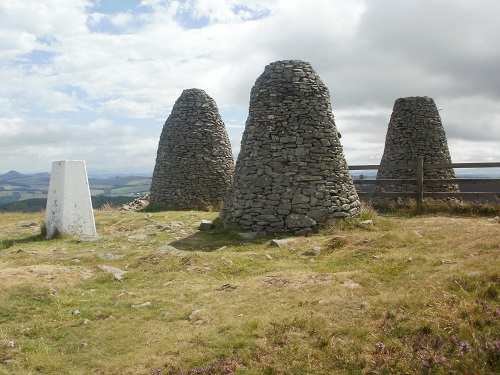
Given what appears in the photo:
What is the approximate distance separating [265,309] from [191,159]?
13.3 metres

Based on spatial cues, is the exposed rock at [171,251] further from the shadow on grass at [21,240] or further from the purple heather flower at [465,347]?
the purple heather flower at [465,347]

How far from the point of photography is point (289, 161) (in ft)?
38.3

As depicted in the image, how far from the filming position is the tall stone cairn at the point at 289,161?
1148cm

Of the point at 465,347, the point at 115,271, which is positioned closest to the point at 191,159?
the point at 115,271

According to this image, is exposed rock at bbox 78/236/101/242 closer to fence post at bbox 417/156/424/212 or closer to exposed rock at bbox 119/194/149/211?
exposed rock at bbox 119/194/149/211

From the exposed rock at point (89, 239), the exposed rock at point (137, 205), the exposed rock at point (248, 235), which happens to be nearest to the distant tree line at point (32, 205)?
the exposed rock at point (137, 205)

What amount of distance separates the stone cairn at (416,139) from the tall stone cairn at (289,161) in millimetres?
6465

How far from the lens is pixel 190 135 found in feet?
61.5

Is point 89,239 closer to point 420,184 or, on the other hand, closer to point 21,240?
point 21,240

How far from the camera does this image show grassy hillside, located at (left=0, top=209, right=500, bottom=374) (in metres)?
4.64

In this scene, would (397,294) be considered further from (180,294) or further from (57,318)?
(57,318)

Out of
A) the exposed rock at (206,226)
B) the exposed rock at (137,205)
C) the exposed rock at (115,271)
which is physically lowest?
the exposed rock at (115,271)

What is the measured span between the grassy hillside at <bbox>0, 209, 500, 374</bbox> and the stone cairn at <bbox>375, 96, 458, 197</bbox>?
8377 mm

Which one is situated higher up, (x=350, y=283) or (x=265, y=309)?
(x=350, y=283)
